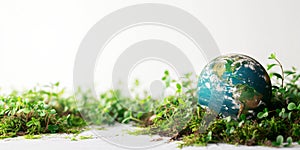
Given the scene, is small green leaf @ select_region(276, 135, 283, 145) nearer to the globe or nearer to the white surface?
the white surface

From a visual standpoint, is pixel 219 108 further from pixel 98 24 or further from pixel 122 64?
pixel 98 24

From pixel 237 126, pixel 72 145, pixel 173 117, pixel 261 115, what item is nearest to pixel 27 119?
pixel 72 145

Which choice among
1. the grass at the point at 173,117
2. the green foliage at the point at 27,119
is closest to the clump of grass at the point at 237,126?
the grass at the point at 173,117

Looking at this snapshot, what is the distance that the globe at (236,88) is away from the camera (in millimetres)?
2117

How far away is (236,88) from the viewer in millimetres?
2127

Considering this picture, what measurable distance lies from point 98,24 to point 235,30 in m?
1.30

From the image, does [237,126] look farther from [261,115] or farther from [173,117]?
[173,117]

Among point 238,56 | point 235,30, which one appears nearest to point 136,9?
point 235,30

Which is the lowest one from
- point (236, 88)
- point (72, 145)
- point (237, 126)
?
point (72, 145)

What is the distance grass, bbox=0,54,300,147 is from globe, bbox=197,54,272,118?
6 centimetres

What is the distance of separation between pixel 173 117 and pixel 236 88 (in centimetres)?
41

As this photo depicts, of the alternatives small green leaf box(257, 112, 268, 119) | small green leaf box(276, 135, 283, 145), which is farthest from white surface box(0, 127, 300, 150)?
small green leaf box(257, 112, 268, 119)

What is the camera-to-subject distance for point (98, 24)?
12.4 feet

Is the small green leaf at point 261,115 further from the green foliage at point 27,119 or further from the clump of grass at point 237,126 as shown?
the green foliage at point 27,119
